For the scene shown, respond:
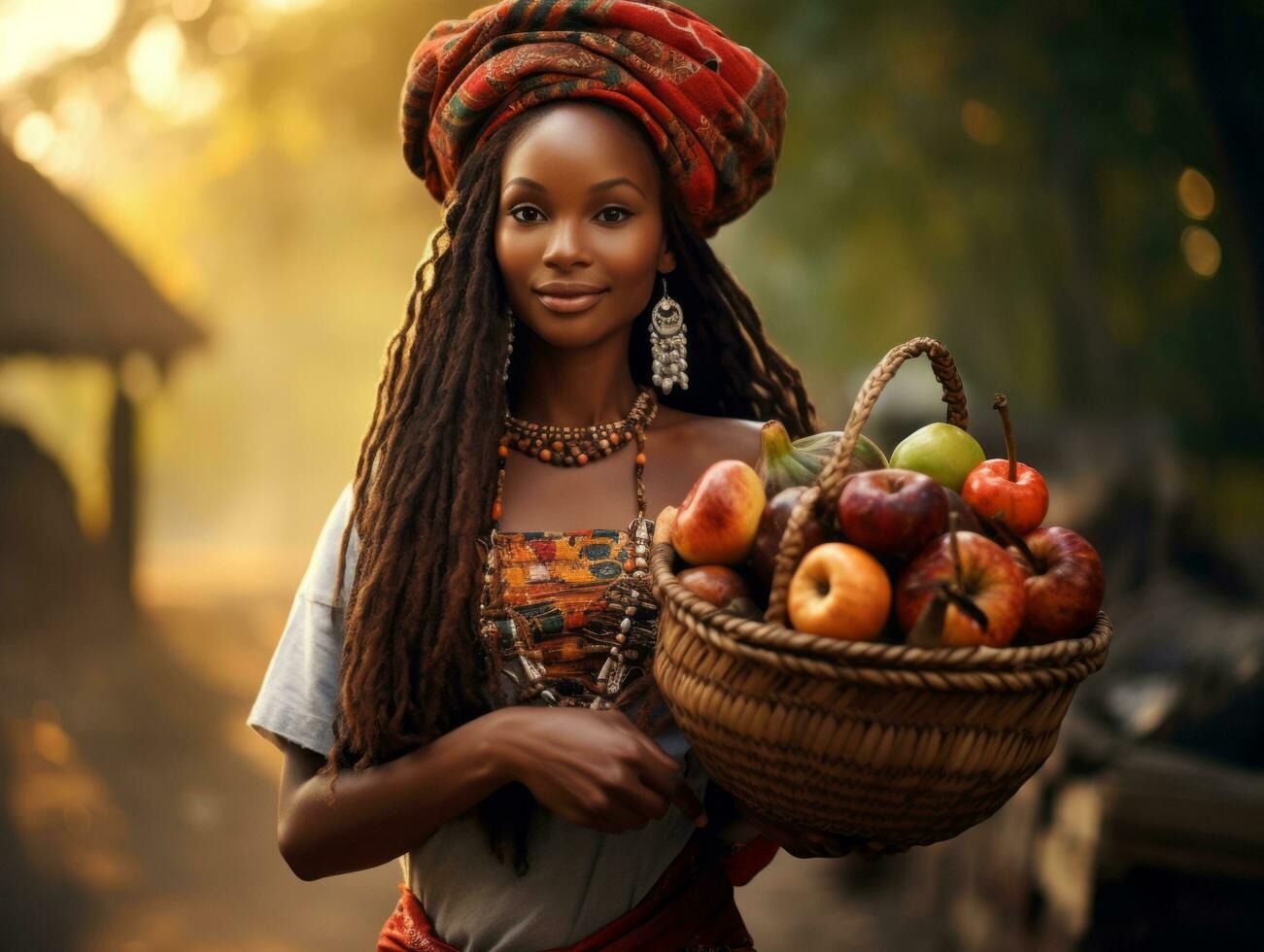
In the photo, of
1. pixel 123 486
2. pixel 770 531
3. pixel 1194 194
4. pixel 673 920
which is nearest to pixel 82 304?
pixel 123 486

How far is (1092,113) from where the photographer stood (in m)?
8.65

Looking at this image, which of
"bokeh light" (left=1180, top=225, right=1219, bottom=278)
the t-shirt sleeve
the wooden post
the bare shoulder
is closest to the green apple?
the bare shoulder

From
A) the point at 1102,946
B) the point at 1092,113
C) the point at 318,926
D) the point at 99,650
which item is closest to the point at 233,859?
the point at 318,926

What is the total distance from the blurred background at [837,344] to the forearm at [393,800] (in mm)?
3101

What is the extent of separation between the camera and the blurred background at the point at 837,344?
209 inches

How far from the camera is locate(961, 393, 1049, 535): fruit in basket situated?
1901 mm

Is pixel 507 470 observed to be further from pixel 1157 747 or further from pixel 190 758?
pixel 190 758

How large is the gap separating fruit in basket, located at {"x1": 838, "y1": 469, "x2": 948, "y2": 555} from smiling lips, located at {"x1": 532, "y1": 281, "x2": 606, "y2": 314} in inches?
28.1

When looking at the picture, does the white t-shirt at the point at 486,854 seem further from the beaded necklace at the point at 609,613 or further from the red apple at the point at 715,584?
the red apple at the point at 715,584

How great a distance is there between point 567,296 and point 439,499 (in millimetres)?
439

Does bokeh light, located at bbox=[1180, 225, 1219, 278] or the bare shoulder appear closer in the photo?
the bare shoulder

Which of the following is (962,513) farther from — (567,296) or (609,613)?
(567,296)

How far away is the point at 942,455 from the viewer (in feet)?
6.57

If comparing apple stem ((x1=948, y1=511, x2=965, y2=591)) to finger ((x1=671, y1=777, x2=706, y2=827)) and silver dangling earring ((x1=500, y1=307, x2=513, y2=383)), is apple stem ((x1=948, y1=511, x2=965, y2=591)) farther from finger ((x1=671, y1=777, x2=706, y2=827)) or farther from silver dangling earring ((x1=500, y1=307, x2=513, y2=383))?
silver dangling earring ((x1=500, y1=307, x2=513, y2=383))
